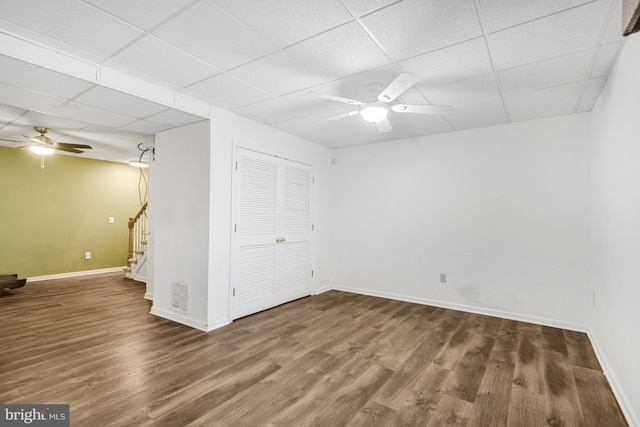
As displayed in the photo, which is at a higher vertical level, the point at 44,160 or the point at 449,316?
the point at 44,160

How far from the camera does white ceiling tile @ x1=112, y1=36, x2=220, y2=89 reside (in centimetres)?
229

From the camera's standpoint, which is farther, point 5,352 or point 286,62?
point 5,352

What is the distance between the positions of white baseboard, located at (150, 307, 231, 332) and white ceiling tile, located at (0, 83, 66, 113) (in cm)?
261

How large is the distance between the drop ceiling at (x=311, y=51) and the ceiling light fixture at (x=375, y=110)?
207mm

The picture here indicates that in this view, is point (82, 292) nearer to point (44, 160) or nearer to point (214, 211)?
point (44, 160)

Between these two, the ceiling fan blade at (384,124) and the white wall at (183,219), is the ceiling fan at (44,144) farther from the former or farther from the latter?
the ceiling fan blade at (384,124)

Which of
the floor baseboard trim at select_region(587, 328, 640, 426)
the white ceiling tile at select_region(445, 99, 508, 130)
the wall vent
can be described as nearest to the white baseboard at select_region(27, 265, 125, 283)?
the wall vent

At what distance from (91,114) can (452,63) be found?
368 cm

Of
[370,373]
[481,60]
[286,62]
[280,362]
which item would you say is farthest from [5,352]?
[481,60]

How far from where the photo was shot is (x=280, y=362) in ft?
8.75

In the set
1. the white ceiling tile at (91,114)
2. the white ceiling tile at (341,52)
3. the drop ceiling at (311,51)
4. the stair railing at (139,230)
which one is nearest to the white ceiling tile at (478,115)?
the drop ceiling at (311,51)

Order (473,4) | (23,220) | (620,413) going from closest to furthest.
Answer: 1. (473,4)
2. (620,413)
3. (23,220)

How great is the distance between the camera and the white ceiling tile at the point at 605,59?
2205mm

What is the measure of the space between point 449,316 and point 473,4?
138 inches
